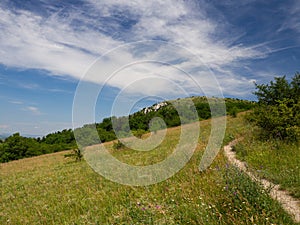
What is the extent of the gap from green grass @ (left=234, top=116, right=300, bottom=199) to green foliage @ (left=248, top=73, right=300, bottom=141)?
89 cm

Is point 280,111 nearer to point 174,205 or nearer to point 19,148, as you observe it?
point 174,205

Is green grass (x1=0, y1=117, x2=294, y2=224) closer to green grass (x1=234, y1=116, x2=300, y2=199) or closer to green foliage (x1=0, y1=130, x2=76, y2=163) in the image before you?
green grass (x1=234, y1=116, x2=300, y2=199)

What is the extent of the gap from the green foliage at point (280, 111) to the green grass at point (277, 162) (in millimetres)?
886

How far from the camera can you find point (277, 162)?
799 centimetres

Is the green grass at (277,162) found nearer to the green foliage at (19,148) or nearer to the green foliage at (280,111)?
the green foliage at (280,111)

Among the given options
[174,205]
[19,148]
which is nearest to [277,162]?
[174,205]

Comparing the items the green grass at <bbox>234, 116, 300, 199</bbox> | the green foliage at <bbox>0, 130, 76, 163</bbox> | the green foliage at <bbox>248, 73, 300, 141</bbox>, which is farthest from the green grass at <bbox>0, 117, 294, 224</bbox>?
the green foliage at <bbox>0, 130, 76, 163</bbox>

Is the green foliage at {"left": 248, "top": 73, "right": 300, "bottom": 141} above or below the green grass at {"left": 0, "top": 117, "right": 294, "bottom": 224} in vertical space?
above

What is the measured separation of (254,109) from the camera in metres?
14.8

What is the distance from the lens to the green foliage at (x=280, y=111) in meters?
11.7

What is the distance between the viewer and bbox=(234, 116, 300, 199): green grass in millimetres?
6027

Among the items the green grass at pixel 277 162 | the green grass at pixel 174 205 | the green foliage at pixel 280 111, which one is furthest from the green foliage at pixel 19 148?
the green grass at pixel 277 162

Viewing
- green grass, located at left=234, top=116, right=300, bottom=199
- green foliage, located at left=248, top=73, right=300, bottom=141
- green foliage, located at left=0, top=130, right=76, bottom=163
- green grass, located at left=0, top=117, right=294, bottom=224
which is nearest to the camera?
green grass, located at left=0, top=117, right=294, bottom=224

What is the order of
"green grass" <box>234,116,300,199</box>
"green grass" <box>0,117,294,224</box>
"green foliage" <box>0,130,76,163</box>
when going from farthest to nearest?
"green foliage" <box>0,130,76,163</box> → "green grass" <box>234,116,300,199</box> → "green grass" <box>0,117,294,224</box>
